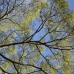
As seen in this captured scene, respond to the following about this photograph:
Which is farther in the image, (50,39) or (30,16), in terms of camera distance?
(30,16)

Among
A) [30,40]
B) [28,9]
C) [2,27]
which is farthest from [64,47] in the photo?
[2,27]

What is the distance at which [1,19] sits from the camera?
528 inches

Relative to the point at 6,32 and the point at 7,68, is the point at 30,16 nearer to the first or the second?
the point at 6,32

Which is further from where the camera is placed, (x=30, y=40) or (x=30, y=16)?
(x=30, y=16)

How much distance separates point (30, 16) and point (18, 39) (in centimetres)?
139

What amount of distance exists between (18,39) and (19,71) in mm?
1763

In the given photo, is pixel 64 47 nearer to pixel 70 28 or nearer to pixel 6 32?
pixel 70 28

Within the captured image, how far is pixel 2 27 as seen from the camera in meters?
14.3

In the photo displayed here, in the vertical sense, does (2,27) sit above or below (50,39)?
above

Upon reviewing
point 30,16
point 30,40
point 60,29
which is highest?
point 30,16

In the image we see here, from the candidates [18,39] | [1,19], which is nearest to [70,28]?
[18,39]

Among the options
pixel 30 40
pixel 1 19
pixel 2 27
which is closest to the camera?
pixel 30 40

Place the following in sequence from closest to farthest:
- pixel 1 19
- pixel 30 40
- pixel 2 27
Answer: pixel 30 40
pixel 1 19
pixel 2 27

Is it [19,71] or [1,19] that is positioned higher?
[1,19]
